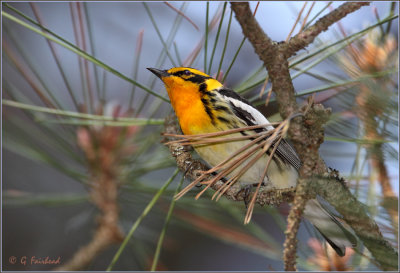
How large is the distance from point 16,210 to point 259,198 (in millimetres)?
1737

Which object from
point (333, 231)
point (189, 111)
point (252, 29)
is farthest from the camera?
point (189, 111)

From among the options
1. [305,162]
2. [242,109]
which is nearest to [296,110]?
[305,162]

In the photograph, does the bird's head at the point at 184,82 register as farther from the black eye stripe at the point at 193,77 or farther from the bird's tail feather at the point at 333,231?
the bird's tail feather at the point at 333,231

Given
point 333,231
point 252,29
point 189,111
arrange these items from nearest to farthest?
point 252,29, point 333,231, point 189,111

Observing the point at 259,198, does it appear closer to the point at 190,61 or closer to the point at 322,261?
the point at 322,261

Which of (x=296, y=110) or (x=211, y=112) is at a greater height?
(x=211, y=112)

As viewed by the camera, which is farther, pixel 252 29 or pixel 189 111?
pixel 189 111

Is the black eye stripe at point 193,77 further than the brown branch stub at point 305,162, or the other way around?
the black eye stripe at point 193,77

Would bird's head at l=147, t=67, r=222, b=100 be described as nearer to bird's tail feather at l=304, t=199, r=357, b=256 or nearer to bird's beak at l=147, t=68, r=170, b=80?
bird's beak at l=147, t=68, r=170, b=80

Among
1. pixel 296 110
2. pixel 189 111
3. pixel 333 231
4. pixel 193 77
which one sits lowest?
pixel 333 231

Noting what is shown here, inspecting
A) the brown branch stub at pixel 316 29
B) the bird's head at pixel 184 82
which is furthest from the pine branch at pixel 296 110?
the bird's head at pixel 184 82

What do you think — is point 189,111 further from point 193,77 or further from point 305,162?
point 305,162

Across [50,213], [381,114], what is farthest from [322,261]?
[50,213]

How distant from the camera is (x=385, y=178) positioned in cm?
76
